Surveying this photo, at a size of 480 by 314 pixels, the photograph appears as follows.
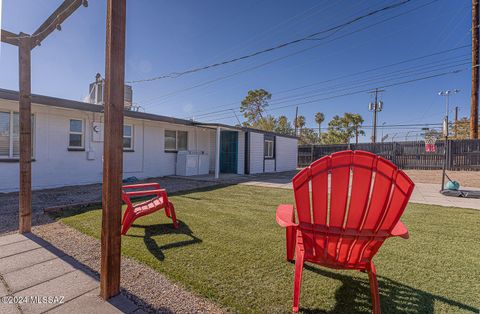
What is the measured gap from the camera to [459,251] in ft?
9.55

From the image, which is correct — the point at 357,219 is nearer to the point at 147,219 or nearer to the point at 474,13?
the point at 147,219

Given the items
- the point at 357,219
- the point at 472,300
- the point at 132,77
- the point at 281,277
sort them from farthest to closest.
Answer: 1. the point at 132,77
2. the point at 281,277
3. the point at 472,300
4. the point at 357,219

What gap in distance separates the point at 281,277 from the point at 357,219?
0.97m

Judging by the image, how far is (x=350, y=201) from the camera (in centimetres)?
172

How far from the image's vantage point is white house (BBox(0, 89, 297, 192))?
21.4 feet

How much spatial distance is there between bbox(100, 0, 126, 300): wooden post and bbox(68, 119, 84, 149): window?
7.42 meters

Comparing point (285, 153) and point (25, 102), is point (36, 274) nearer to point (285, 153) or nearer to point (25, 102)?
point (25, 102)

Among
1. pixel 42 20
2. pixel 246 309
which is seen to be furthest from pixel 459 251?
pixel 42 20

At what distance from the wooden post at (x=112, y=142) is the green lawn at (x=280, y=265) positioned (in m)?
0.62

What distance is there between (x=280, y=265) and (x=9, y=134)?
8.06m

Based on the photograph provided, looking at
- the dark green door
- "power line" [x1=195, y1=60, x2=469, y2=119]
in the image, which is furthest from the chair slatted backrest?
"power line" [x1=195, y1=60, x2=469, y2=119]

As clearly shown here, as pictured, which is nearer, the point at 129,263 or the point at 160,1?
the point at 129,263

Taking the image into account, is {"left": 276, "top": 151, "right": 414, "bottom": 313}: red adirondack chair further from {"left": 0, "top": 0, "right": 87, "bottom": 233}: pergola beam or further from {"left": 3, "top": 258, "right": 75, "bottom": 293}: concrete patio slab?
{"left": 0, "top": 0, "right": 87, "bottom": 233}: pergola beam

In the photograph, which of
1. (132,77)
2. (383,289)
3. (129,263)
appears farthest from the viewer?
(132,77)
